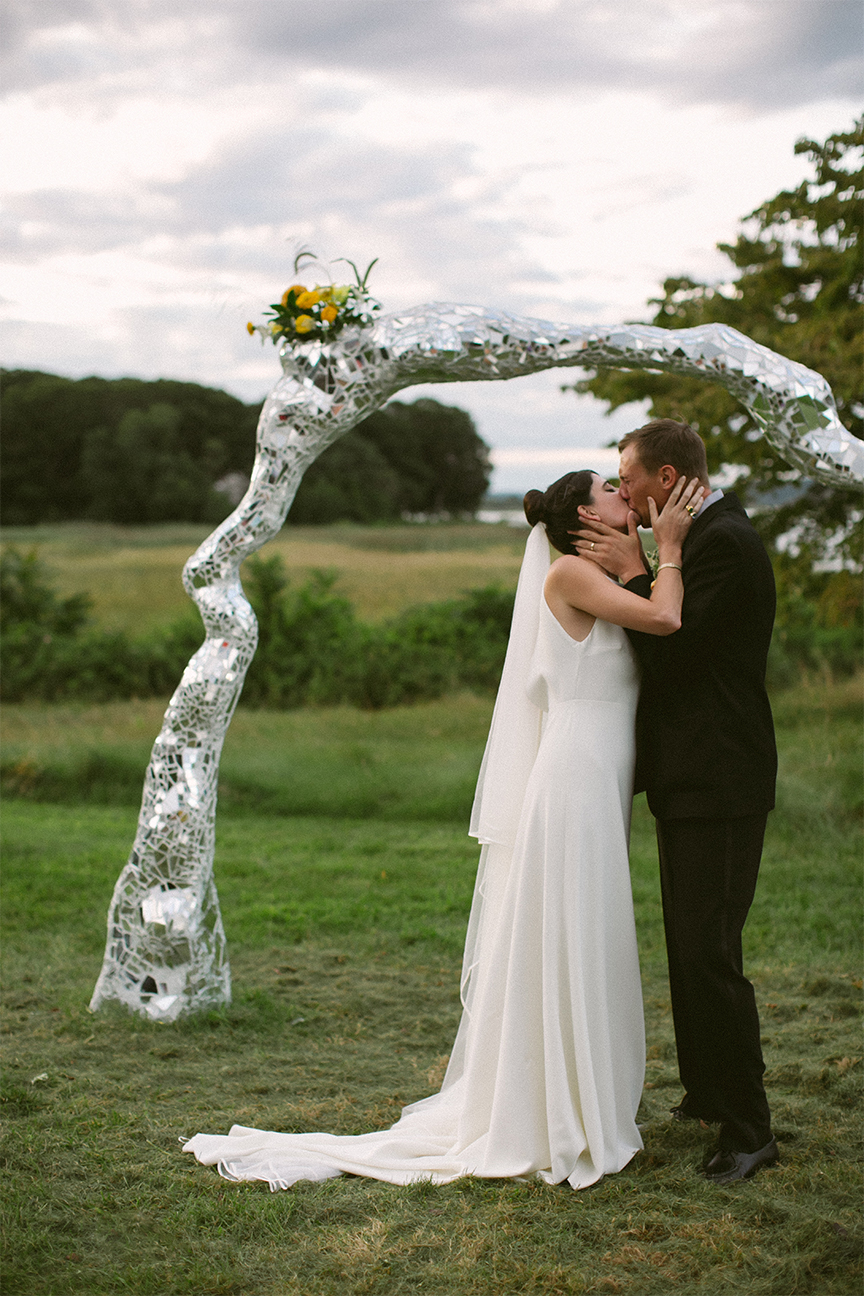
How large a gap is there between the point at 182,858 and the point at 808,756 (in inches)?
260

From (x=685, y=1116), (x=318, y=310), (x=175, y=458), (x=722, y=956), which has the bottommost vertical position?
(x=685, y=1116)

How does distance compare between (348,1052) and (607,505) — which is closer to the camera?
(607,505)

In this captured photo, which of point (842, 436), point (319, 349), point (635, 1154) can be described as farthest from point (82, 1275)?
point (842, 436)

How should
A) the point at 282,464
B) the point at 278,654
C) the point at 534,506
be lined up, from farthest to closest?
the point at 278,654, the point at 282,464, the point at 534,506

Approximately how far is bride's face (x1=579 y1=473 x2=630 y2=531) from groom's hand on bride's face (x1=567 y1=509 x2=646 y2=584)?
3 cm

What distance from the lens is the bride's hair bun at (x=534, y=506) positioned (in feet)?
12.8

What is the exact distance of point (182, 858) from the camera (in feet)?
18.0

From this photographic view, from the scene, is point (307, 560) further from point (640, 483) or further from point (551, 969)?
point (551, 969)

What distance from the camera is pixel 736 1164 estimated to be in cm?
375

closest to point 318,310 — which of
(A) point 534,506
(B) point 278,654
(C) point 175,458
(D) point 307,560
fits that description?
(A) point 534,506

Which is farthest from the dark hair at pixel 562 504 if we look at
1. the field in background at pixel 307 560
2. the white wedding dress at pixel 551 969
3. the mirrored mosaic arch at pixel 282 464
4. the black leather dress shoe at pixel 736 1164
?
the field in background at pixel 307 560

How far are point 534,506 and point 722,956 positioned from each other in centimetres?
168

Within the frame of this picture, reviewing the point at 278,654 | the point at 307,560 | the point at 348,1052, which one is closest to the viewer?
the point at 348,1052

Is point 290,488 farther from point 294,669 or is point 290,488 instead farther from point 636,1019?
point 294,669
